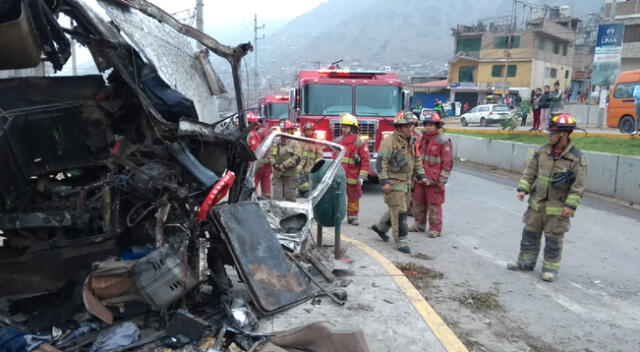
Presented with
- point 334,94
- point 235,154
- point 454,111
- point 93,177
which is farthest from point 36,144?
point 454,111

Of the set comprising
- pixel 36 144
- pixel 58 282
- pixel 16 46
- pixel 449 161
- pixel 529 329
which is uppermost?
pixel 16 46

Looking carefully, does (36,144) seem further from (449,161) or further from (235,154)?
(449,161)

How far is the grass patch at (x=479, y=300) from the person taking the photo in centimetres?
480

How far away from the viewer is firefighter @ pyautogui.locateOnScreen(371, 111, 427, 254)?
6.56 m

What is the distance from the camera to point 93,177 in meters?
4.21

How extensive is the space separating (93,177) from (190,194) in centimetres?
100

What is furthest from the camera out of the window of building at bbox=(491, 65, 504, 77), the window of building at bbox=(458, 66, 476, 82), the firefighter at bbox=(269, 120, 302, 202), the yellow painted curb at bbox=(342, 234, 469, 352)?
the window of building at bbox=(458, 66, 476, 82)

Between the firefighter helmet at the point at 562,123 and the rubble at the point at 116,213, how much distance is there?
3.17m

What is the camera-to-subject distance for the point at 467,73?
58250 millimetres

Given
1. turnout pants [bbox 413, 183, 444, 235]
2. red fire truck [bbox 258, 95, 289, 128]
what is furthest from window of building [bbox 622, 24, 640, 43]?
→ turnout pants [bbox 413, 183, 444, 235]

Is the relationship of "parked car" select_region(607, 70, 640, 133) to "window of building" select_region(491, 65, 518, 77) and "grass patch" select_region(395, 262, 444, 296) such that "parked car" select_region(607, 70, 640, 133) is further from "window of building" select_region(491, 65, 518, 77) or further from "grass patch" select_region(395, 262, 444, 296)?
"window of building" select_region(491, 65, 518, 77)

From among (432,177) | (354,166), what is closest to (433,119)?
(432,177)

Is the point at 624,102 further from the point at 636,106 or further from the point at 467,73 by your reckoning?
the point at 467,73

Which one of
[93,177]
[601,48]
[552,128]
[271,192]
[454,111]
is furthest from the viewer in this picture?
[454,111]
